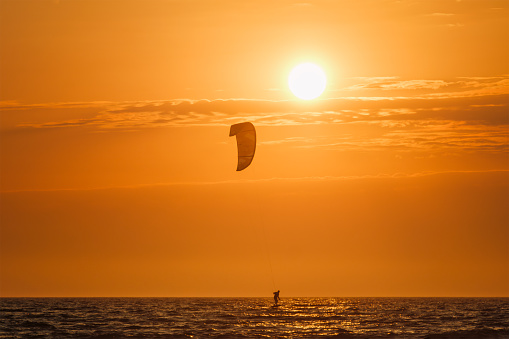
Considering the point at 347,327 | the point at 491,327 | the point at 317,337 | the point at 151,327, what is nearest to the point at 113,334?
the point at 151,327

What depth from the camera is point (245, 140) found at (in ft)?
165

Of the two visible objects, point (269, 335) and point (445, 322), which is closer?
point (269, 335)

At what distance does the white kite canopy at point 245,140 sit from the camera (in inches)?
1965

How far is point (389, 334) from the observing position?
47.9 metres

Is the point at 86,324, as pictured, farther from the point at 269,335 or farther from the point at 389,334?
the point at 389,334

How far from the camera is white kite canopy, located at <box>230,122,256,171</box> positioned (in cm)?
4991

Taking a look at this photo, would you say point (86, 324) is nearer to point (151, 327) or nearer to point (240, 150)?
point (151, 327)

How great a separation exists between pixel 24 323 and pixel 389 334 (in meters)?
27.3

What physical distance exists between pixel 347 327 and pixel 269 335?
961 cm

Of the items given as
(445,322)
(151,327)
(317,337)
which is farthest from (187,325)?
(445,322)

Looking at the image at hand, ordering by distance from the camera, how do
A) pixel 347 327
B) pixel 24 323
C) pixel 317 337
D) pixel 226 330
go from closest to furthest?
pixel 317 337 < pixel 226 330 < pixel 347 327 < pixel 24 323

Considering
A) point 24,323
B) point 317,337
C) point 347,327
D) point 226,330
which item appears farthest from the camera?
point 24,323

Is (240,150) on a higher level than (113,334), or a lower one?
higher

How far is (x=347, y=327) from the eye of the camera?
5391 centimetres
